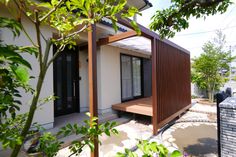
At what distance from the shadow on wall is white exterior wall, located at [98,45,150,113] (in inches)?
130

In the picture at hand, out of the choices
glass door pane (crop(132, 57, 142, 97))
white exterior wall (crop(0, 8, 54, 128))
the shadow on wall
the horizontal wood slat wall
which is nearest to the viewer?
the shadow on wall

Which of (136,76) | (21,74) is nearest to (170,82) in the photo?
(136,76)

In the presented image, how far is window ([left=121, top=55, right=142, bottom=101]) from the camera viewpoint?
296 inches

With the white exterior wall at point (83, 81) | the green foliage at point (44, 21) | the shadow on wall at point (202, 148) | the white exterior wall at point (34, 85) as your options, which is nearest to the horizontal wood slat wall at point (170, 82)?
the shadow on wall at point (202, 148)

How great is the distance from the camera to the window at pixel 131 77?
751cm

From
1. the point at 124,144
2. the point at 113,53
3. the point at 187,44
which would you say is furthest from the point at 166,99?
the point at 187,44

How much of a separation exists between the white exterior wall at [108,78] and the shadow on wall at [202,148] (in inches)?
130

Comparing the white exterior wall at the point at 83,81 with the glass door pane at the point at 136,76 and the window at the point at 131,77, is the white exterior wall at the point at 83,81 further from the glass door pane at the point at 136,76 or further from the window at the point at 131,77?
the glass door pane at the point at 136,76

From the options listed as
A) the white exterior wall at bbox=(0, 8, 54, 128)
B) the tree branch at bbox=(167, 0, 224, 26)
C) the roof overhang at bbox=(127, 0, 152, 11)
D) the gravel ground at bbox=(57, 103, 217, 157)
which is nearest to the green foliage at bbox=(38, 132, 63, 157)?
the gravel ground at bbox=(57, 103, 217, 157)

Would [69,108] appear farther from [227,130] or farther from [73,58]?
[227,130]

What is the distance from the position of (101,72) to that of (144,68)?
3.97 metres

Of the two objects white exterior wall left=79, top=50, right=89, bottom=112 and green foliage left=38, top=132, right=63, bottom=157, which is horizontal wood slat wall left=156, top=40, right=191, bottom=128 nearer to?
white exterior wall left=79, top=50, right=89, bottom=112

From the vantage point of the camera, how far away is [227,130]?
198 centimetres

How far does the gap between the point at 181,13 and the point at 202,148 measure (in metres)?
3.28
